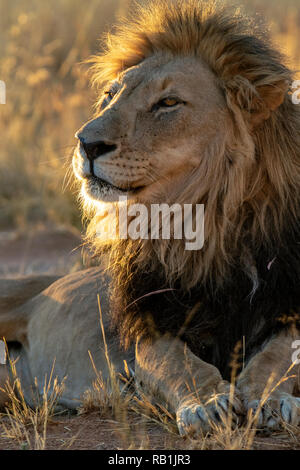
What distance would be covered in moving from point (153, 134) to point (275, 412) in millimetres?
1147

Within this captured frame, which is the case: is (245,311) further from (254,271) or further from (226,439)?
(226,439)

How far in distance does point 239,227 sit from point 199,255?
0.64ft

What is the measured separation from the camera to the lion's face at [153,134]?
3260 mm

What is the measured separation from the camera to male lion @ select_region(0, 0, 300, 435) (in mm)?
3289

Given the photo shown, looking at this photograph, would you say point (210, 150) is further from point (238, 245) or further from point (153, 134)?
point (238, 245)

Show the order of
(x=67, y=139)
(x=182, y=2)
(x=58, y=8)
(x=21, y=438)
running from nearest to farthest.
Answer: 1. (x=21, y=438)
2. (x=182, y=2)
3. (x=67, y=139)
4. (x=58, y=8)

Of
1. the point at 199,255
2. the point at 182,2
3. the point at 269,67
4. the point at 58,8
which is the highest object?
the point at 58,8

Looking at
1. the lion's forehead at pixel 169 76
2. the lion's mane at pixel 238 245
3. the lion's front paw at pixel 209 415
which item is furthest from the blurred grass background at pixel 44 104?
the lion's front paw at pixel 209 415

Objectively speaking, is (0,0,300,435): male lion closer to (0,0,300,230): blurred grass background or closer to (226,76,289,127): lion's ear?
(226,76,289,127): lion's ear

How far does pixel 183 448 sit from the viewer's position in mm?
2814

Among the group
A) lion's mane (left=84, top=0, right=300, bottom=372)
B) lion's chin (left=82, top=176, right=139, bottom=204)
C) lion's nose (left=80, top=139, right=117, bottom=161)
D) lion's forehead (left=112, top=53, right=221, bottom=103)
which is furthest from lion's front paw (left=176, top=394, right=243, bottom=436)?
lion's forehead (left=112, top=53, right=221, bottom=103)

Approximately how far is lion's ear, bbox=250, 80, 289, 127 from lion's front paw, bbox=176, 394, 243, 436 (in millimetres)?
1129

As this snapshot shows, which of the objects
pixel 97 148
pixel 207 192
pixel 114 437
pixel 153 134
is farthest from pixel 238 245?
pixel 114 437
